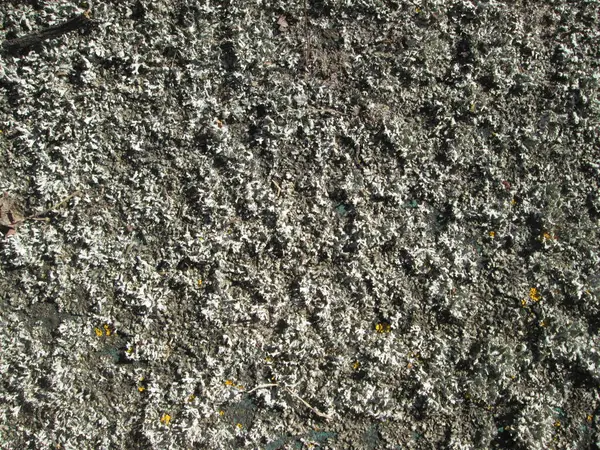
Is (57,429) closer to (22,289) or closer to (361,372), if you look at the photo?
(22,289)

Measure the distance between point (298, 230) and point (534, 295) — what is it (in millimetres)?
1322

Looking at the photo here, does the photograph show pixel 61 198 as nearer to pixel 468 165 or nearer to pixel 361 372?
pixel 361 372

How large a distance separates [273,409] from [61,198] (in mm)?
1608

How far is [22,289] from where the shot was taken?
2.74m

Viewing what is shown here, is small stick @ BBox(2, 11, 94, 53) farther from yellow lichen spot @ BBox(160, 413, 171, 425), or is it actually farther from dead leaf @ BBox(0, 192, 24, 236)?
yellow lichen spot @ BBox(160, 413, 171, 425)

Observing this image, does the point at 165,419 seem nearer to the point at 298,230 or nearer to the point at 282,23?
the point at 298,230

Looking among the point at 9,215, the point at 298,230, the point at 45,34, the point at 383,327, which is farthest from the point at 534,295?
the point at 45,34

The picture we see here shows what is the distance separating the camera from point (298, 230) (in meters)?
2.70

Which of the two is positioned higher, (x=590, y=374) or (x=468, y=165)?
(x=468, y=165)

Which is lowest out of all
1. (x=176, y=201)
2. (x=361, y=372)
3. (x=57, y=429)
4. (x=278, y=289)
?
(x=57, y=429)

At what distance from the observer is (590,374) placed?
269cm

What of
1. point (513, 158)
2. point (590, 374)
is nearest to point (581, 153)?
point (513, 158)

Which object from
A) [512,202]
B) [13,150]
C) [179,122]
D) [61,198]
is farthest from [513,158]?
[13,150]

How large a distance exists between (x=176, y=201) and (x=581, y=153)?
7.32 feet
